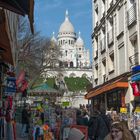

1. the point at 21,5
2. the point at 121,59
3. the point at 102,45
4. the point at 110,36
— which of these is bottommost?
the point at 21,5

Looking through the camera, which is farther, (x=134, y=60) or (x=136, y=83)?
(x=134, y=60)

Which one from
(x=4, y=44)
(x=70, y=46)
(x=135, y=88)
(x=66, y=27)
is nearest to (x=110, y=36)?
(x=135, y=88)

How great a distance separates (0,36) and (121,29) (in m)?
19.0

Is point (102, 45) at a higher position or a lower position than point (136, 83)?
higher

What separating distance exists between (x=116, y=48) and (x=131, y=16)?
4.11 meters

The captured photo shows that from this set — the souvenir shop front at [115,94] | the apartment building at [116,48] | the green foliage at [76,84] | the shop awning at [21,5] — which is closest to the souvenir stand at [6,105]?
the shop awning at [21,5]

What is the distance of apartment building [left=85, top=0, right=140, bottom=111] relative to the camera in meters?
24.4

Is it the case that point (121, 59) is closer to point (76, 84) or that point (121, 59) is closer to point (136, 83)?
point (136, 83)

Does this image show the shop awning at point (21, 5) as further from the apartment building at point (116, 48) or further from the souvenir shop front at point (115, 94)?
the souvenir shop front at point (115, 94)

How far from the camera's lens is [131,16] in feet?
80.4

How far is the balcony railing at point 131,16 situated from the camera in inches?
937

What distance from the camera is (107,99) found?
31562 mm

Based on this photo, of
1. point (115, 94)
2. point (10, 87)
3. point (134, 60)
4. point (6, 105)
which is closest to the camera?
point (10, 87)

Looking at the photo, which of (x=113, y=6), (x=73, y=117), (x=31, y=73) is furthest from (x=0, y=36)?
(x=31, y=73)
